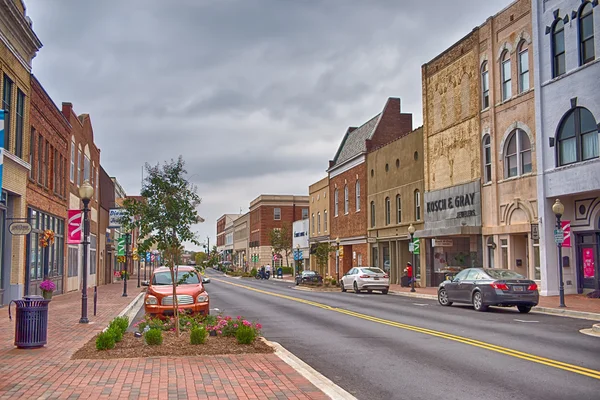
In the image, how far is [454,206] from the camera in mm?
35000

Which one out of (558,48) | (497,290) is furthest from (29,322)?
(558,48)

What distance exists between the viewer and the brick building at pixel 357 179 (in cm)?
5006

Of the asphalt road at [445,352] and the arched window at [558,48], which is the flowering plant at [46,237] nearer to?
the asphalt road at [445,352]

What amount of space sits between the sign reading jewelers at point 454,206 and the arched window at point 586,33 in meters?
9.19

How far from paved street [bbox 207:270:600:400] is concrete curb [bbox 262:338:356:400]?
0.85 ft

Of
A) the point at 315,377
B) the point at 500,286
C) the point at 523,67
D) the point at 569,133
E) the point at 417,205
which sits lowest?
the point at 315,377

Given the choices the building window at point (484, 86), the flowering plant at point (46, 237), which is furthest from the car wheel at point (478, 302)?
the flowering plant at point (46, 237)

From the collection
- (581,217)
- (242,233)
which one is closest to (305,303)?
(581,217)

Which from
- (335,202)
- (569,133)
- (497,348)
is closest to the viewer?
(497,348)

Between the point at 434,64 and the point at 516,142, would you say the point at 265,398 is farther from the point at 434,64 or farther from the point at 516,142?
the point at 434,64

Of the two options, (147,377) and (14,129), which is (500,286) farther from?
(14,129)

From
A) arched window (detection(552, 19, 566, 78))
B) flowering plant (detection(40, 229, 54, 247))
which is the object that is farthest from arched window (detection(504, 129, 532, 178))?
flowering plant (detection(40, 229, 54, 247))

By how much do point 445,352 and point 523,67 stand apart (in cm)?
2084

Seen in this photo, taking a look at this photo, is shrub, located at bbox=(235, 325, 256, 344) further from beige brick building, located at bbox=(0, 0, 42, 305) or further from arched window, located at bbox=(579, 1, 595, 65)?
arched window, located at bbox=(579, 1, 595, 65)
